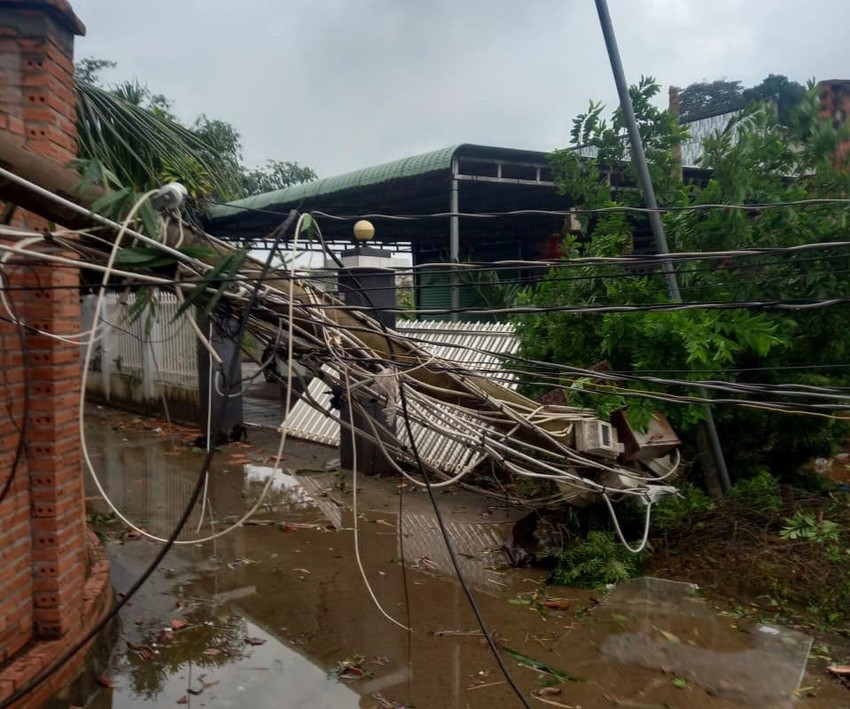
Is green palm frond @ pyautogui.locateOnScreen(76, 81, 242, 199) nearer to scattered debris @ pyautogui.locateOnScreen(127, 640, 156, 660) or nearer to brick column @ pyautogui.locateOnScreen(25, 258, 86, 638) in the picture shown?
brick column @ pyautogui.locateOnScreen(25, 258, 86, 638)

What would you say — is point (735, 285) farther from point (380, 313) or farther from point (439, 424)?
point (380, 313)

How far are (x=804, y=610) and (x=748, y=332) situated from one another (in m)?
2.00

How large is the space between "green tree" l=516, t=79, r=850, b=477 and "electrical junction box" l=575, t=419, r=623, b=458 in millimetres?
481

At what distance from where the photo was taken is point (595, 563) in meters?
5.10

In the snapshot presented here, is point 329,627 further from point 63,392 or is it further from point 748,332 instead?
point 748,332

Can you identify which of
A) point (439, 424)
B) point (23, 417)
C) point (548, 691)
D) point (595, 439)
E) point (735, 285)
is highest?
point (735, 285)

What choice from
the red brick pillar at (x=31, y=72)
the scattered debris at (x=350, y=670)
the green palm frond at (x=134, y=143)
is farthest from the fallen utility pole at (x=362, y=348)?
the green palm frond at (x=134, y=143)

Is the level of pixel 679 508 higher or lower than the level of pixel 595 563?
higher

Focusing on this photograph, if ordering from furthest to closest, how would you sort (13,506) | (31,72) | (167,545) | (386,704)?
(386,704) < (31,72) < (13,506) < (167,545)

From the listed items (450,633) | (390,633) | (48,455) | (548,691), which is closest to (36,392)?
(48,455)

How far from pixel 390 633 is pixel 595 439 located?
1.82 meters

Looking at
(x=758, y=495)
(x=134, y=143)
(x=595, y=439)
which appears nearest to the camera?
(x=595, y=439)

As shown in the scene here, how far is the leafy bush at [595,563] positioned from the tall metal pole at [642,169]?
112cm

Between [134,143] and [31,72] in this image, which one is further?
[134,143]
